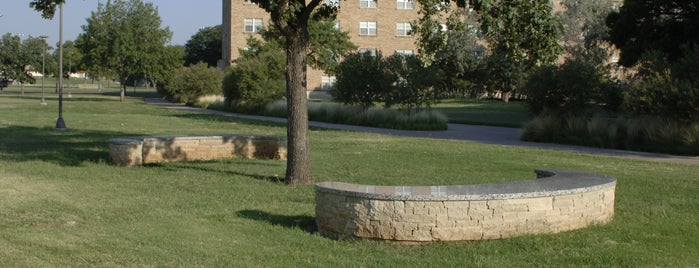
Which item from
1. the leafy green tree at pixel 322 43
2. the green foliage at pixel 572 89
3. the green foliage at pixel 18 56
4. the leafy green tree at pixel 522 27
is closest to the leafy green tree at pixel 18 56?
the green foliage at pixel 18 56

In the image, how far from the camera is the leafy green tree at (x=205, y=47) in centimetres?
10412

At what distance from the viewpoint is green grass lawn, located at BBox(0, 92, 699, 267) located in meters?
6.32

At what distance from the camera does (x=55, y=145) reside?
17.1m

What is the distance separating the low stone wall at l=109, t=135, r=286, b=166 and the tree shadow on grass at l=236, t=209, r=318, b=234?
18.2 ft

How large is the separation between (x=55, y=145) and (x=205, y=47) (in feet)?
299

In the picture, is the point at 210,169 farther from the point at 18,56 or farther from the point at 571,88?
the point at 18,56

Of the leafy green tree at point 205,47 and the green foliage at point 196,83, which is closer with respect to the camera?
the green foliage at point 196,83

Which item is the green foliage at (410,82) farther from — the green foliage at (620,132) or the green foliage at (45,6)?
the green foliage at (45,6)

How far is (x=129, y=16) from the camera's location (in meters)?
56.8

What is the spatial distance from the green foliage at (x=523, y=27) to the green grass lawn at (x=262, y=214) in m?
2.21

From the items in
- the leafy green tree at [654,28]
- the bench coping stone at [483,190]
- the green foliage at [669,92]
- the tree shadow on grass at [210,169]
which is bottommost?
the tree shadow on grass at [210,169]

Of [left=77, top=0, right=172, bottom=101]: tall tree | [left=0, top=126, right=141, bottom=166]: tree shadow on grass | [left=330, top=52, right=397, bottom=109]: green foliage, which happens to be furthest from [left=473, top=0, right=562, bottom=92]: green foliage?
[left=77, top=0, right=172, bottom=101]: tall tree

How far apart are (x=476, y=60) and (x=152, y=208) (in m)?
53.9

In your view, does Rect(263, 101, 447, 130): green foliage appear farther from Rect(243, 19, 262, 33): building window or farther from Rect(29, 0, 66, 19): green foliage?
Rect(243, 19, 262, 33): building window
